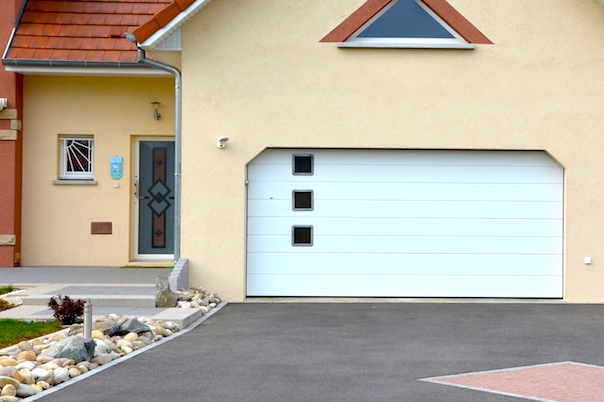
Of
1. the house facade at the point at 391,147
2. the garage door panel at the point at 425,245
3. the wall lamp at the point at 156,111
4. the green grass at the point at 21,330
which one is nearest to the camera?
the green grass at the point at 21,330

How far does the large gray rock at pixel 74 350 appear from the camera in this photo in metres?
7.96

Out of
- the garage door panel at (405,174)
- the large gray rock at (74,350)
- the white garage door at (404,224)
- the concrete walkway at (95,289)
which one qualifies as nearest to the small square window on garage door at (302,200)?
the white garage door at (404,224)

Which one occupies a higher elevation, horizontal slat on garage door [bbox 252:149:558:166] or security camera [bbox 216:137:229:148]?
security camera [bbox 216:137:229:148]

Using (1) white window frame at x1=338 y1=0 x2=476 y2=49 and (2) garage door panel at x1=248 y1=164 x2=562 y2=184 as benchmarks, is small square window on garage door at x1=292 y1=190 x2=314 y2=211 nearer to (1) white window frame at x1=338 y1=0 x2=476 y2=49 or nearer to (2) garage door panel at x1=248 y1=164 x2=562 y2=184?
(2) garage door panel at x1=248 y1=164 x2=562 y2=184

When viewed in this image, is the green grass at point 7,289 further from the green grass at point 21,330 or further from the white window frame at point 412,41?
the white window frame at point 412,41

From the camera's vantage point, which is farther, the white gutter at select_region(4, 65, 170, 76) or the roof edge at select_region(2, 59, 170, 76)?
the white gutter at select_region(4, 65, 170, 76)


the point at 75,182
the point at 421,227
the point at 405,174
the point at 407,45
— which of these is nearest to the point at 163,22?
the point at 407,45

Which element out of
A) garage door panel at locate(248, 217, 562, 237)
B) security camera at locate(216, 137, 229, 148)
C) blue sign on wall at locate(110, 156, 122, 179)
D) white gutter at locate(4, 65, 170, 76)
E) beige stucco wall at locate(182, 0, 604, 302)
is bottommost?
garage door panel at locate(248, 217, 562, 237)

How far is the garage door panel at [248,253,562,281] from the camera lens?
44.5 ft

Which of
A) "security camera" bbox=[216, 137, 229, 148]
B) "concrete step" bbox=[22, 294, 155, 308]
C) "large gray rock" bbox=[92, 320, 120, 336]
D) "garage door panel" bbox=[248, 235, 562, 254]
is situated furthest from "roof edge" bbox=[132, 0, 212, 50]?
"large gray rock" bbox=[92, 320, 120, 336]

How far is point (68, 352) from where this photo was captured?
797cm

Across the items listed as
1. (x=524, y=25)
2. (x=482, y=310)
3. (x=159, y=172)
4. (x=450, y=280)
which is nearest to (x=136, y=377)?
(x=482, y=310)

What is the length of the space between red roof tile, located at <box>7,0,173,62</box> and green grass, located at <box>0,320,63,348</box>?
6.67 metres

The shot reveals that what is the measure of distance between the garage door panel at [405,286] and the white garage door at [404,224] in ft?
0.05
